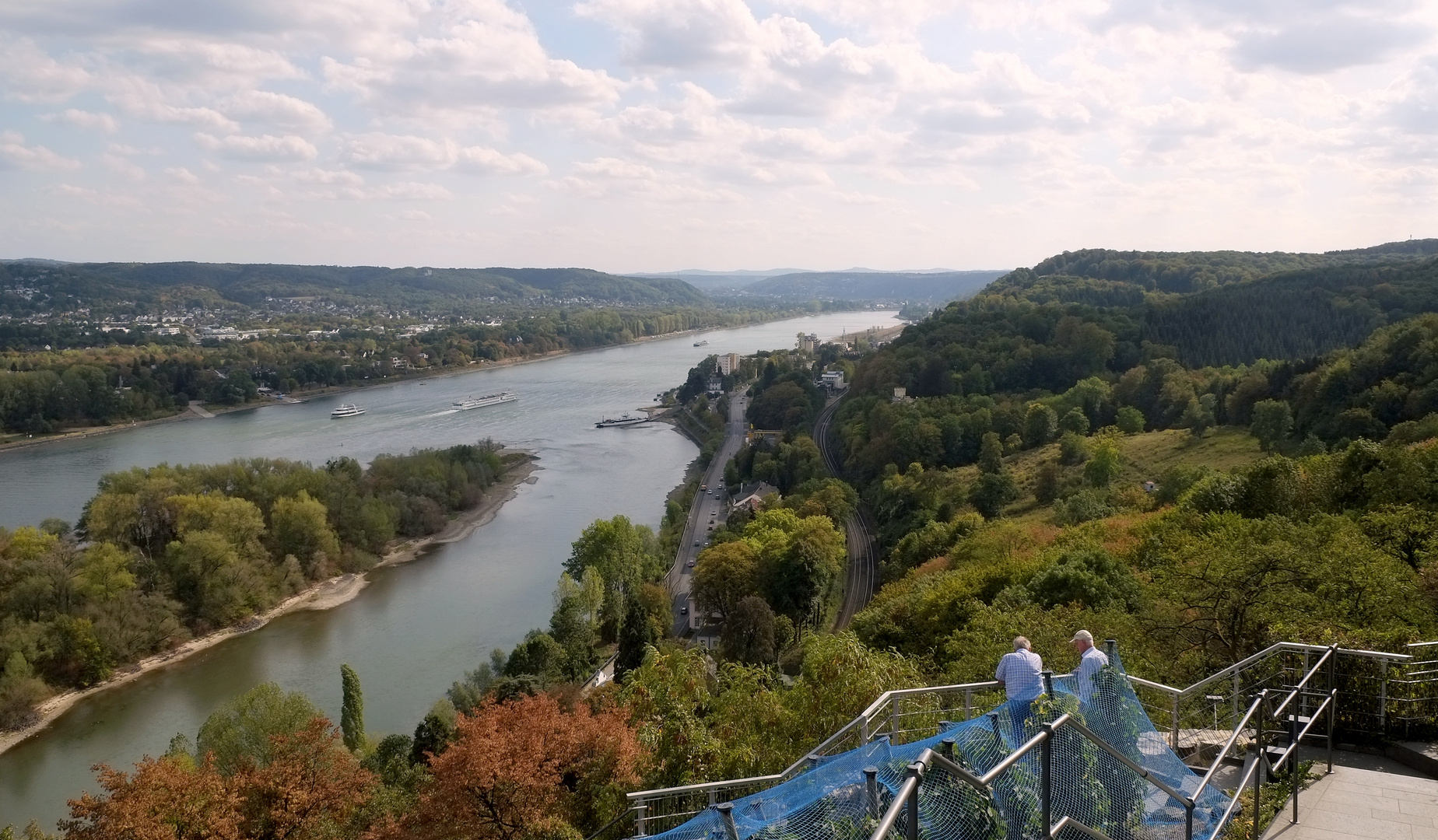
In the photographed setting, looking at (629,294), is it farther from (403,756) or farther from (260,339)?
(403,756)

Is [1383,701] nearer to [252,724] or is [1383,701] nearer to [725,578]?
[252,724]

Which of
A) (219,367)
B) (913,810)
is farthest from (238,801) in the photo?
(219,367)

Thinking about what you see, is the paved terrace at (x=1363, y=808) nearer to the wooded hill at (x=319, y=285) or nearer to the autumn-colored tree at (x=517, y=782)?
the autumn-colored tree at (x=517, y=782)

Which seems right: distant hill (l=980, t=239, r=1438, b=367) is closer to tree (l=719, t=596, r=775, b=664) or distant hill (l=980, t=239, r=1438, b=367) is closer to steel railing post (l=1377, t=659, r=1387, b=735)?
tree (l=719, t=596, r=775, b=664)

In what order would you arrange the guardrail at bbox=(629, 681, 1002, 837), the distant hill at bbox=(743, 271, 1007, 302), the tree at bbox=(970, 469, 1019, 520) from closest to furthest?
the guardrail at bbox=(629, 681, 1002, 837), the tree at bbox=(970, 469, 1019, 520), the distant hill at bbox=(743, 271, 1007, 302)

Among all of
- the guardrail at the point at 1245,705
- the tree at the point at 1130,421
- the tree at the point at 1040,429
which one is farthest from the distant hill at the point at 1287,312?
the guardrail at the point at 1245,705

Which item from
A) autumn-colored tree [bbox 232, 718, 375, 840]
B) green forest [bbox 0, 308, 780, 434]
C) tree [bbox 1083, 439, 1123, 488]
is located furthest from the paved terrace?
green forest [bbox 0, 308, 780, 434]
